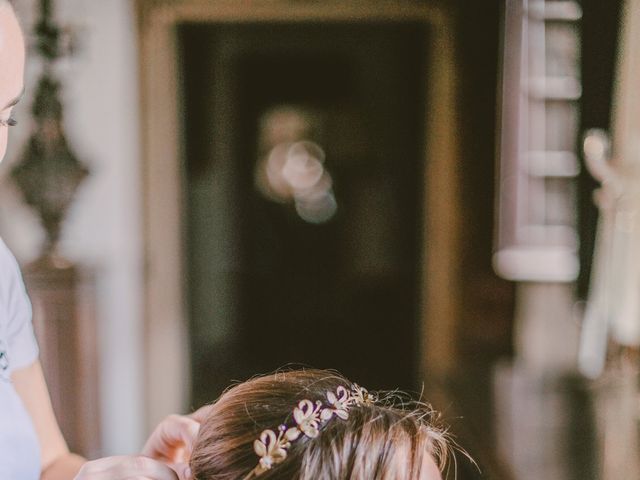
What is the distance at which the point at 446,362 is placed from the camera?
12.8ft

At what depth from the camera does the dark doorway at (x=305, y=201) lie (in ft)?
15.4

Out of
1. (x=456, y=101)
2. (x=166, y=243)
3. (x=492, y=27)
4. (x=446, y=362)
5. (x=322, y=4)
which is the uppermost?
(x=322, y=4)

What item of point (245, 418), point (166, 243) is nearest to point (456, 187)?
point (166, 243)

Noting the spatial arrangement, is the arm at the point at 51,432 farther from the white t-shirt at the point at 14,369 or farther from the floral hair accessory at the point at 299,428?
the floral hair accessory at the point at 299,428

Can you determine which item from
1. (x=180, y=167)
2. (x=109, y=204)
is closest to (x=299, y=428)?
(x=109, y=204)

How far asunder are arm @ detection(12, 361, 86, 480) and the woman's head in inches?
14.5

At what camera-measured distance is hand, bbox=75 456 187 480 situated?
2.69ft

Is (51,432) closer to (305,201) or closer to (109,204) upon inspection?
(109,204)

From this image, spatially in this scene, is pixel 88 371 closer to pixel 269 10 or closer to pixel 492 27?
pixel 269 10

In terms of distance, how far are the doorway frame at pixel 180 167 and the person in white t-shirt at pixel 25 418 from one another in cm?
271

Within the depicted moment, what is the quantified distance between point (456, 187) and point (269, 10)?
1442 mm

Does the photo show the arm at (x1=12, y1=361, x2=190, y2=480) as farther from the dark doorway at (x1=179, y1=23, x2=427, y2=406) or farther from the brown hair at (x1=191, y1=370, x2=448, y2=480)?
the dark doorway at (x1=179, y1=23, x2=427, y2=406)

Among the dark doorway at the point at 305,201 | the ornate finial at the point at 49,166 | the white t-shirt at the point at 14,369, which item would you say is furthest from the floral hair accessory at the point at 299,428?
the dark doorway at the point at 305,201

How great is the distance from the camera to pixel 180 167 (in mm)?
3869
